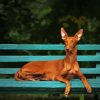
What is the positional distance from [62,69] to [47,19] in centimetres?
392

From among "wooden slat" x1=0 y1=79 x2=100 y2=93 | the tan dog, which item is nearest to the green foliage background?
the tan dog

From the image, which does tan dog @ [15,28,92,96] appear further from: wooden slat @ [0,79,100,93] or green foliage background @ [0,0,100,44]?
green foliage background @ [0,0,100,44]

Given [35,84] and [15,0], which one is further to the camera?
[15,0]

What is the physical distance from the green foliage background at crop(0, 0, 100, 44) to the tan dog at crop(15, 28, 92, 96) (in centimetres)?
338

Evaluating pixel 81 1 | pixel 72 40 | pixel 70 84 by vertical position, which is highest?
pixel 81 1

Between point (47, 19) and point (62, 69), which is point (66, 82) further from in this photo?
point (47, 19)

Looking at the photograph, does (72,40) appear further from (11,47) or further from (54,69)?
(11,47)

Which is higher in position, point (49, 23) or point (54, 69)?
point (49, 23)

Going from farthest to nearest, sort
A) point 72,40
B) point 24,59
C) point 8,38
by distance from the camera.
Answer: point 8,38 < point 24,59 < point 72,40

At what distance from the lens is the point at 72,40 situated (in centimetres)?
689

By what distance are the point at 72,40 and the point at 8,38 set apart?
384cm

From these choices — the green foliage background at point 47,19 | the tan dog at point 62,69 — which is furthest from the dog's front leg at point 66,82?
the green foliage background at point 47,19

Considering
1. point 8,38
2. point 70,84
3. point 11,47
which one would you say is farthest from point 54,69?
point 8,38

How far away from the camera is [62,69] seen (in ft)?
23.3
